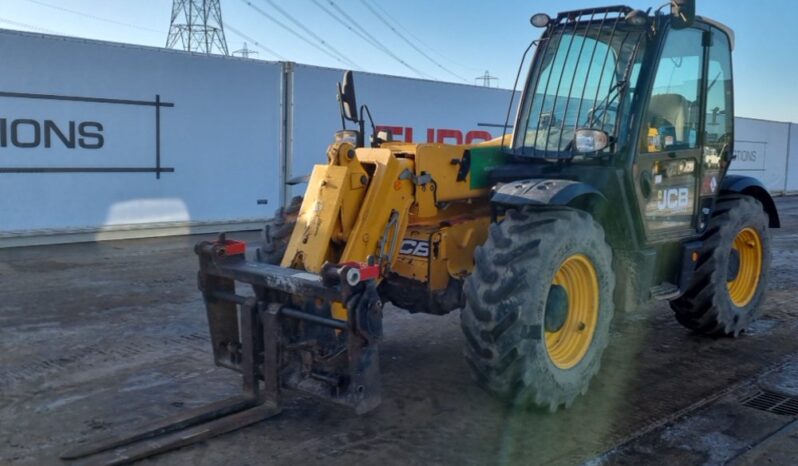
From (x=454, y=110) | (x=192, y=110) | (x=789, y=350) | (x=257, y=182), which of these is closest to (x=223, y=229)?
(x=257, y=182)

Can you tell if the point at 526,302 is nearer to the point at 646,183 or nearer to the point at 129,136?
the point at 646,183

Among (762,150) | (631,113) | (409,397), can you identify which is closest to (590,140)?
(631,113)

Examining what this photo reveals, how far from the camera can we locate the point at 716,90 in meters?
5.92

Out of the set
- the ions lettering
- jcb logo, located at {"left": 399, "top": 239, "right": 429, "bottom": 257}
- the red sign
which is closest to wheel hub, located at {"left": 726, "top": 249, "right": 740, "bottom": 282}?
jcb logo, located at {"left": 399, "top": 239, "right": 429, "bottom": 257}

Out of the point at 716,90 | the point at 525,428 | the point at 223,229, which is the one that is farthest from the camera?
the point at 223,229

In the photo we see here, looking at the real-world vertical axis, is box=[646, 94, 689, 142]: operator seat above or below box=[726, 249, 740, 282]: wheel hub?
above

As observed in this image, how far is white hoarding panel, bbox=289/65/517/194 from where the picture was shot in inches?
512

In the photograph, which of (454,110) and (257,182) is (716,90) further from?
(454,110)

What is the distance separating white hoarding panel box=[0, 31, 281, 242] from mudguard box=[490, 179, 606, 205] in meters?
8.10

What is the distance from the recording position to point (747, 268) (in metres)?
6.64

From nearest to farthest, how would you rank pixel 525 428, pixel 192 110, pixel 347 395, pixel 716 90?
1. pixel 347 395
2. pixel 525 428
3. pixel 716 90
4. pixel 192 110

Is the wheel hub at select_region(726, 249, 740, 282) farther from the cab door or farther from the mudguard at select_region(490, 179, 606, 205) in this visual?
the mudguard at select_region(490, 179, 606, 205)

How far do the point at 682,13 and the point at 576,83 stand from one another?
824mm

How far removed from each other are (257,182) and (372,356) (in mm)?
9268
